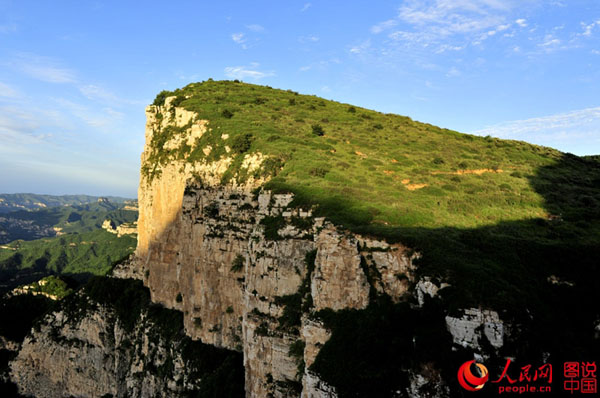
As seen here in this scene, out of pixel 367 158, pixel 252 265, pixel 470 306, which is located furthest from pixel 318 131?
pixel 470 306

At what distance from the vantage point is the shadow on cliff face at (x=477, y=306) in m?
12.3

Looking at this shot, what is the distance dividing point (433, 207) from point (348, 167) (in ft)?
31.5

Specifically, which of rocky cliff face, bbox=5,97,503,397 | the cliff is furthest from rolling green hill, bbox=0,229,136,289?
the cliff

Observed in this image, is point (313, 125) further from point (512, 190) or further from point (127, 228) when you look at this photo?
point (127, 228)

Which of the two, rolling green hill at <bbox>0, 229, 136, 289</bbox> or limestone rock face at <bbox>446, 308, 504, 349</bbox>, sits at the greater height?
limestone rock face at <bbox>446, 308, 504, 349</bbox>

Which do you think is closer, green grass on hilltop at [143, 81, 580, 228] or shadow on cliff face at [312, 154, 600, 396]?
shadow on cliff face at [312, 154, 600, 396]

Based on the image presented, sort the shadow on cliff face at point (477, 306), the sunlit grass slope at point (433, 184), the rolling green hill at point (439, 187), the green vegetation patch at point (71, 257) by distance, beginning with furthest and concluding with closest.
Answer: the green vegetation patch at point (71, 257), the sunlit grass slope at point (433, 184), the rolling green hill at point (439, 187), the shadow on cliff face at point (477, 306)

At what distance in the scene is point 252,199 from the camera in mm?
28953

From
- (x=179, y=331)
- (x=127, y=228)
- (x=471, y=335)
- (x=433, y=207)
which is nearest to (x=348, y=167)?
(x=433, y=207)

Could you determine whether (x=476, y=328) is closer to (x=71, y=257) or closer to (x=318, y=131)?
(x=318, y=131)

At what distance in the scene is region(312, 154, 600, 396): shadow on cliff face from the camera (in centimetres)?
1234

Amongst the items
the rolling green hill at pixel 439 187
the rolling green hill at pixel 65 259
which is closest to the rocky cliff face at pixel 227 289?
the rolling green hill at pixel 439 187

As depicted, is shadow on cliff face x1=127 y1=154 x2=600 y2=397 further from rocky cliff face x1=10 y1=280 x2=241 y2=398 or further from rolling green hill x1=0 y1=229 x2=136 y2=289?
rolling green hill x1=0 y1=229 x2=136 y2=289

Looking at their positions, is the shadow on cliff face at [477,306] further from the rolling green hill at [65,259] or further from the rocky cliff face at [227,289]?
the rolling green hill at [65,259]
